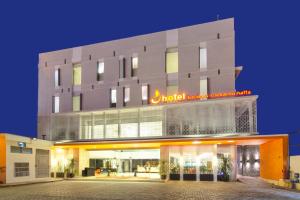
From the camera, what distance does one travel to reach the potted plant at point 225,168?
103ft

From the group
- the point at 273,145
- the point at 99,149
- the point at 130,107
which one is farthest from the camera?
the point at 99,149

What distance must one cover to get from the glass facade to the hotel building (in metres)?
0.09

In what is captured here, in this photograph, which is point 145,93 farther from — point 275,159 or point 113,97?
point 275,159

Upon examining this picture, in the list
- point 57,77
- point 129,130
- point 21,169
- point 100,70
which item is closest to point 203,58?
point 129,130

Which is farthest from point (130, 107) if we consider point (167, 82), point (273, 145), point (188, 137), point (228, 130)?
point (273, 145)

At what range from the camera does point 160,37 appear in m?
37.8

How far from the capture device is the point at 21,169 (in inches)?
1227

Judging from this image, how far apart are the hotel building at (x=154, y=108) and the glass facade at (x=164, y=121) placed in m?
→ 0.09

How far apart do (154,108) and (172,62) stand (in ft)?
17.8

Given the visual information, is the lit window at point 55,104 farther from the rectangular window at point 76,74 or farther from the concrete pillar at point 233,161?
the concrete pillar at point 233,161

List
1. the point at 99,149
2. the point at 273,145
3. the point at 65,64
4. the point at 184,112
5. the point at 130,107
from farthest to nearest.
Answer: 1. the point at 65,64
2. the point at 99,149
3. the point at 130,107
4. the point at 184,112
5. the point at 273,145

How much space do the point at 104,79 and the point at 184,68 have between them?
955 cm

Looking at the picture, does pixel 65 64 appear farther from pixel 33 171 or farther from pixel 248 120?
pixel 248 120

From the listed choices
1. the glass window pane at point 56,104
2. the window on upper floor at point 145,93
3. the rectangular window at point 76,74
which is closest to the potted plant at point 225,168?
the window on upper floor at point 145,93
